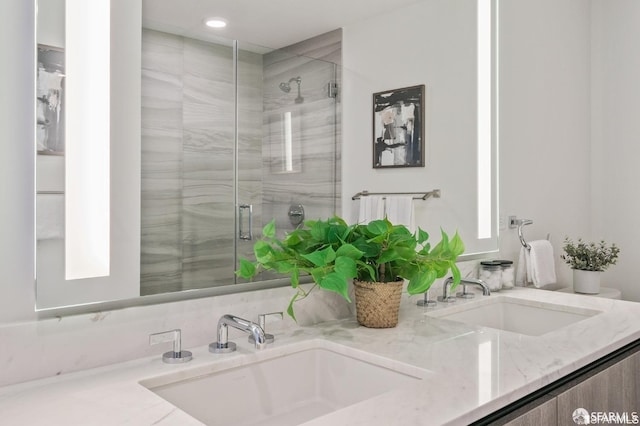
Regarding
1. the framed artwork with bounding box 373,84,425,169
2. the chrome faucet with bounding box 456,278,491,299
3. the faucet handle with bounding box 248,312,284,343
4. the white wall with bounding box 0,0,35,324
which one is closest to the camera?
the white wall with bounding box 0,0,35,324

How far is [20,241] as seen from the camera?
→ 99 cm

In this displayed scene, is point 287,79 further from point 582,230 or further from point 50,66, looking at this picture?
point 582,230

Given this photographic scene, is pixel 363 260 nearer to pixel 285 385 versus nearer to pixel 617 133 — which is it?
pixel 285 385

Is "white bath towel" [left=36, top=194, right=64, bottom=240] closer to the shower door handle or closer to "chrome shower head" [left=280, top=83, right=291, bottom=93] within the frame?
the shower door handle

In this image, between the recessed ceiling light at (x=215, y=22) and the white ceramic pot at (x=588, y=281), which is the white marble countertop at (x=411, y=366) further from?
the white ceramic pot at (x=588, y=281)

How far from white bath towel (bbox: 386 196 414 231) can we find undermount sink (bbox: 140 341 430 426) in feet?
1.97

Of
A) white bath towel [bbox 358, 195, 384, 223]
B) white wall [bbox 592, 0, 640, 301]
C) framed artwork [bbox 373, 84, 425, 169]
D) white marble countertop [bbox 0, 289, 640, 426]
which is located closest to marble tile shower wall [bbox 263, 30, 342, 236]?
white bath towel [bbox 358, 195, 384, 223]

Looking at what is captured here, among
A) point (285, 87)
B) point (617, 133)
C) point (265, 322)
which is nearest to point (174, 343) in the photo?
point (265, 322)

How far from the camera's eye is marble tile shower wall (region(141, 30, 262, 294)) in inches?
45.4

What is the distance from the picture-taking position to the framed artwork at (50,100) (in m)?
1.00

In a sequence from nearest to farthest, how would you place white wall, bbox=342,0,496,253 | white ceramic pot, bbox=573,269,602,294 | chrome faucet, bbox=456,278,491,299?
white wall, bbox=342,0,496,253 < chrome faucet, bbox=456,278,491,299 < white ceramic pot, bbox=573,269,602,294

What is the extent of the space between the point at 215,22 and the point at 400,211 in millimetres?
863

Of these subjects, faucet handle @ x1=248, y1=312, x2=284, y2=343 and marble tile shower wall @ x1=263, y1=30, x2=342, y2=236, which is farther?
marble tile shower wall @ x1=263, y1=30, x2=342, y2=236

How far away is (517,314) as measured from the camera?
6.21 feet
